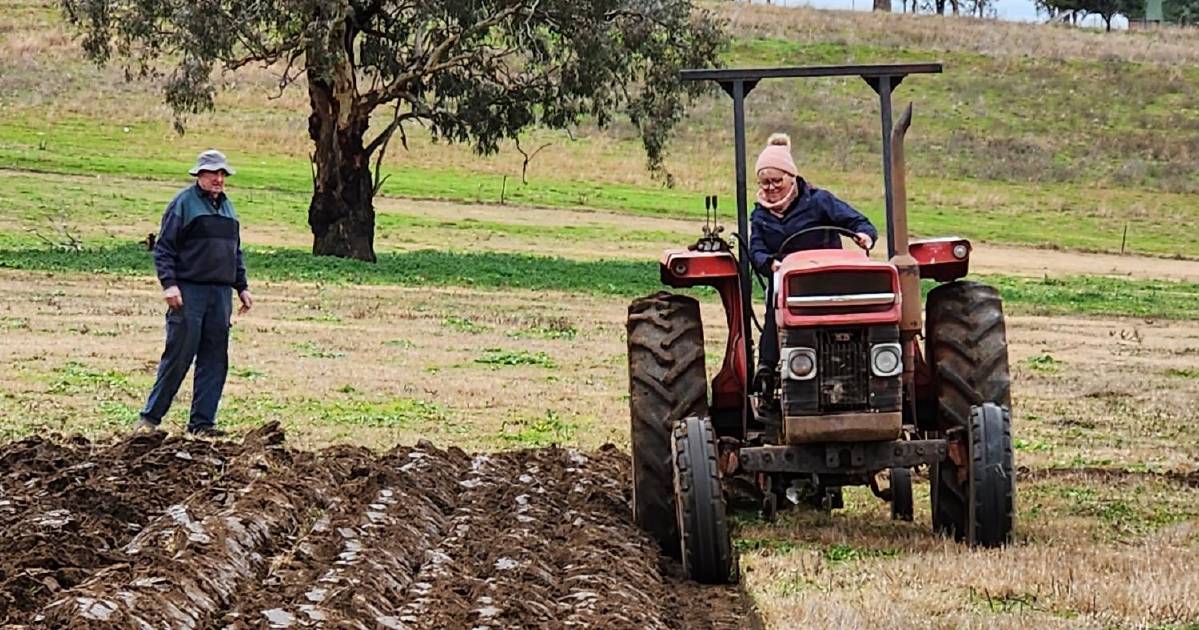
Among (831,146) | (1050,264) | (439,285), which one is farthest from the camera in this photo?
(831,146)

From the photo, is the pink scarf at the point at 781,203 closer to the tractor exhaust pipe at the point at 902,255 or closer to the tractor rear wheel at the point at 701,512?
the tractor exhaust pipe at the point at 902,255

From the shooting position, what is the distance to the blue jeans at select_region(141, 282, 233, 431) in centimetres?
1291

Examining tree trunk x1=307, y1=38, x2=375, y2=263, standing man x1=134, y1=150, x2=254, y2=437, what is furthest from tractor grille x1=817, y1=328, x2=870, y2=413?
tree trunk x1=307, y1=38, x2=375, y2=263

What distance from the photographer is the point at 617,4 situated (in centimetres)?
3198

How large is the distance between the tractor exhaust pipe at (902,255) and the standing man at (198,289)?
5.45 metres

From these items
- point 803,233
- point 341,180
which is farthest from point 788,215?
point 341,180

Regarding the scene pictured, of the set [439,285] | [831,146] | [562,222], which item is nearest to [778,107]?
[831,146]

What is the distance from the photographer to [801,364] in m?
8.86

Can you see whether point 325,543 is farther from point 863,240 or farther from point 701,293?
point 701,293

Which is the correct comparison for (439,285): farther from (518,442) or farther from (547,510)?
(547,510)

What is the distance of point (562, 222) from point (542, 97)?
1106 cm

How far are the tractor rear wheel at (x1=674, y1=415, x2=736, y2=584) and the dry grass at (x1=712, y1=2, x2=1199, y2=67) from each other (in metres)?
66.2

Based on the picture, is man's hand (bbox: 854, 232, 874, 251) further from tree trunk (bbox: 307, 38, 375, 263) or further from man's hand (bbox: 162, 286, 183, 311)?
tree trunk (bbox: 307, 38, 375, 263)

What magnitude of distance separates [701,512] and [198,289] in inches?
219
